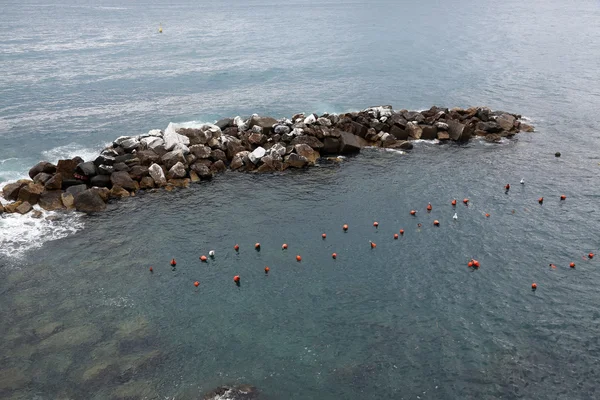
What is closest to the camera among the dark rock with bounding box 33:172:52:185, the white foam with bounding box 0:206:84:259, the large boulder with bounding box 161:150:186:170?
the white foam with bounding box 0:206:84:259

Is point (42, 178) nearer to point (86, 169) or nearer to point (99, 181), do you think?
point (86, 169)

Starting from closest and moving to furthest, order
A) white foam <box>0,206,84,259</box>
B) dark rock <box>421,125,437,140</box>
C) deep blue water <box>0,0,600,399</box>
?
deep blue water <box>0,0,600,399</box>
white foam <box>0,206,84,259</box>
dark rock <box>421,125,437,140</box>

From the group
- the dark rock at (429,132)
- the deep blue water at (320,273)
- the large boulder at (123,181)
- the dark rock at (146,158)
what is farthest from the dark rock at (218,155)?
the dark rock at (429,132)

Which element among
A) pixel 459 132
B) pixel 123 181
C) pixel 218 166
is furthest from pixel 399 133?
pixel 123 181

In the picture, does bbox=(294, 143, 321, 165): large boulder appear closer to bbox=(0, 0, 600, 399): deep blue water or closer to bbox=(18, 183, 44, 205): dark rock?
bbox=(0, 0, 600, 399): deep blue water

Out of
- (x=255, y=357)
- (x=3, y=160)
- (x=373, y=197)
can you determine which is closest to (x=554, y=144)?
(x=373, y=197)

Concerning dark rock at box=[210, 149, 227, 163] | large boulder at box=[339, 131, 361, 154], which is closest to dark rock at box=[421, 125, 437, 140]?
large boulder at box=[339, 131, 361, 154]
